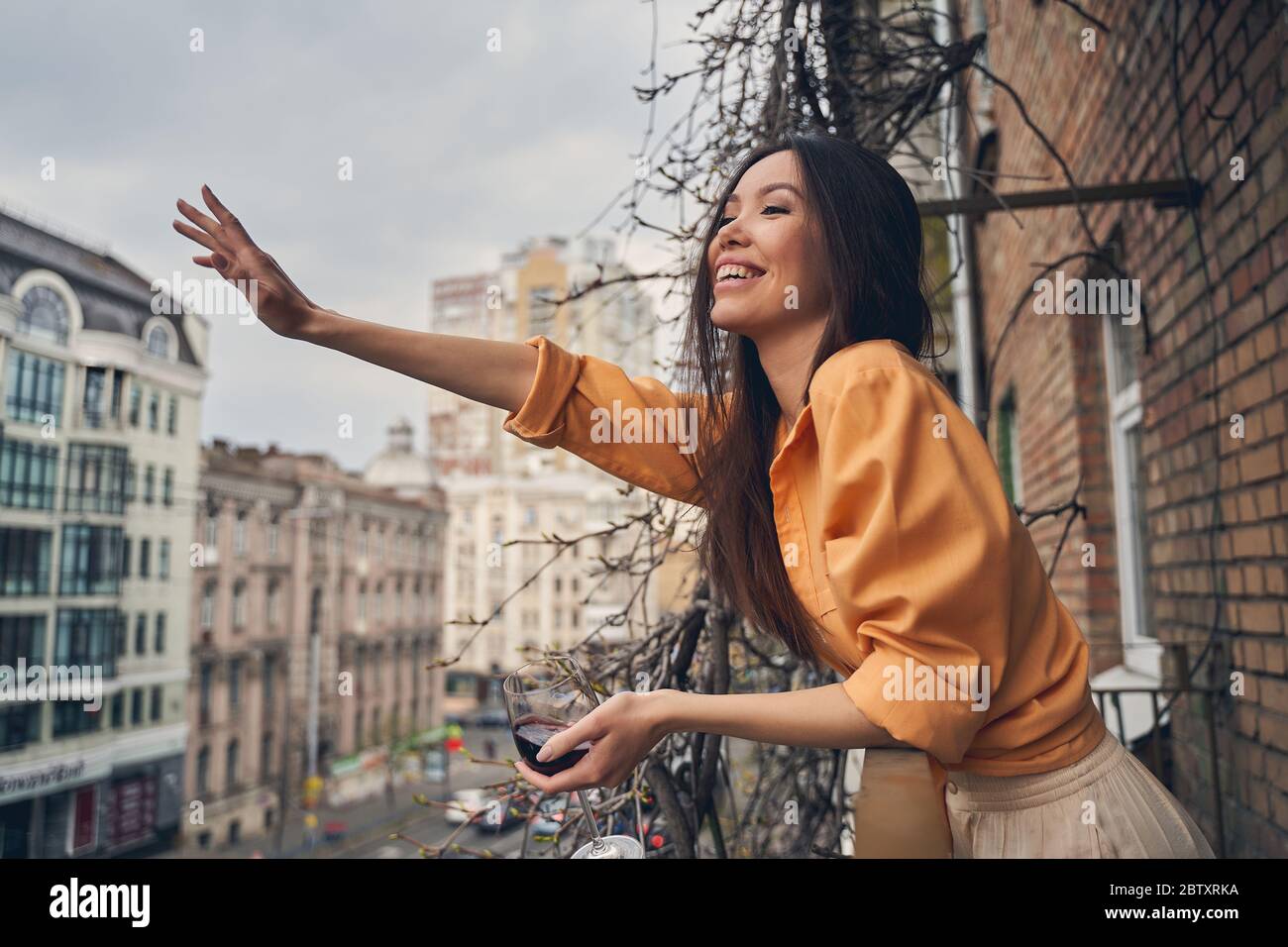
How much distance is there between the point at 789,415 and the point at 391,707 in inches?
1115

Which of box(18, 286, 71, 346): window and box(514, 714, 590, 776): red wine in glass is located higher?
box(18, 286, 71, 346): window

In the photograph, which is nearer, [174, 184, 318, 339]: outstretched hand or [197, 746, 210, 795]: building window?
[174, 184, 318, 339]: outstretched hand

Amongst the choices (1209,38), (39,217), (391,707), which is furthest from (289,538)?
(1209,38)

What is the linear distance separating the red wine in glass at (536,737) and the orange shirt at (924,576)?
30 centimetres

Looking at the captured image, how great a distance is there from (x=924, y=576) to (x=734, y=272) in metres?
0.44

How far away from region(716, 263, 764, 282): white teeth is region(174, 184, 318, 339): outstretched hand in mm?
497

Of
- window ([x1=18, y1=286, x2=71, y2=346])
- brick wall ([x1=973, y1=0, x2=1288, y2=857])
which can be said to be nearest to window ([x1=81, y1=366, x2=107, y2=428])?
window ([x1=18, y1=286, x2=71, y2=346])

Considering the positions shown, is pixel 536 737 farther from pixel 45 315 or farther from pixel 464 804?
pixel 45 315

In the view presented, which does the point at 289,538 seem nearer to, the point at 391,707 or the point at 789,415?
the point at 391,707

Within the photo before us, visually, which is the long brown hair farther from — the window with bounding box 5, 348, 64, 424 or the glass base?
the window with bounding box 5, 348, 64, 424

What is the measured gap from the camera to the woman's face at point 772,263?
98cm

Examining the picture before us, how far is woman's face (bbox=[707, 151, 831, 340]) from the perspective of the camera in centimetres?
98

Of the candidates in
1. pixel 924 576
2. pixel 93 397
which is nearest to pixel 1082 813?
pixel 924 576

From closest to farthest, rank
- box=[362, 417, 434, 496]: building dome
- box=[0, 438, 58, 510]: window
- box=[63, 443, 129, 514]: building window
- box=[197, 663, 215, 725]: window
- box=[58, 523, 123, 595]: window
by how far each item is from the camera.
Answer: box=[0, 438, 58, 510]: window
box=[58, 523, 123, 595]: window
box=[63, 443, 129, 514]: building window
box=[197, 663, 215, 725]: window
box=[362, 417, 434, 496]: building dome
